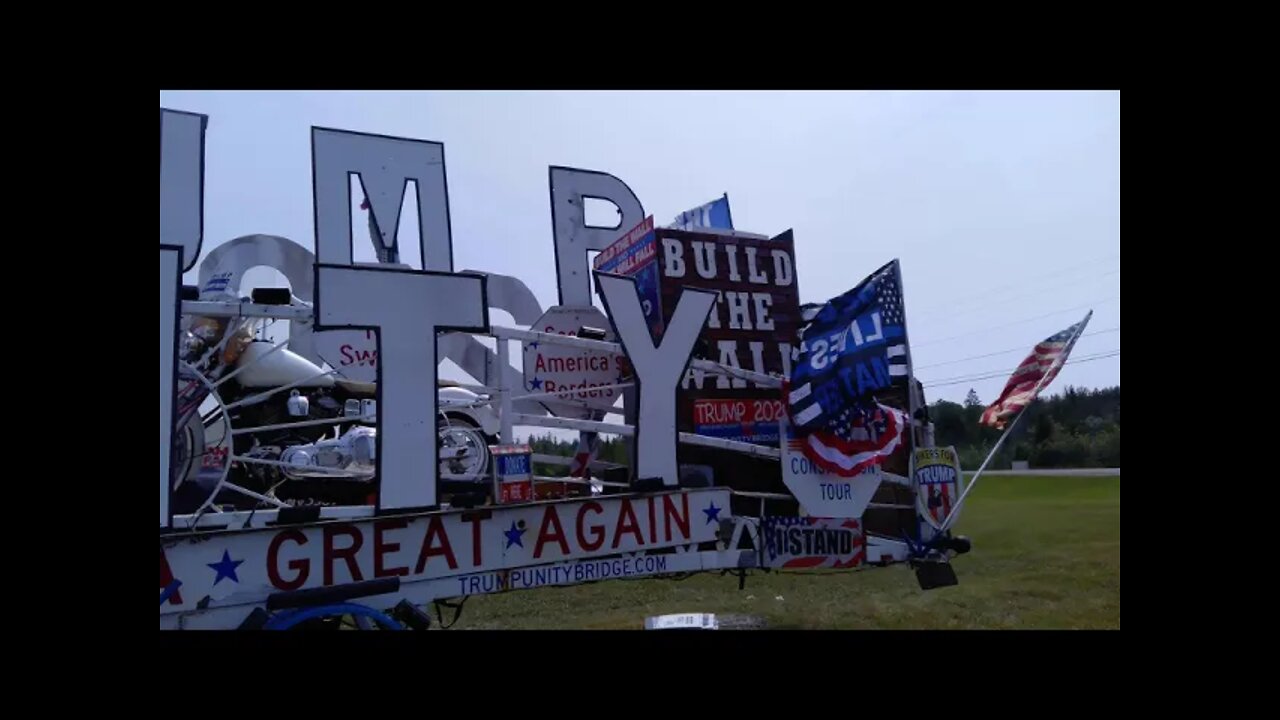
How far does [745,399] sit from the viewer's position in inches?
271

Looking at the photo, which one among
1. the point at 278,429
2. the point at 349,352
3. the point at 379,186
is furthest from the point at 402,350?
the point at 349,352

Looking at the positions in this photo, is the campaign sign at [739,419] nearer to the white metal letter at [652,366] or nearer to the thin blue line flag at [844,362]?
the thin blue line flag at [844,362]

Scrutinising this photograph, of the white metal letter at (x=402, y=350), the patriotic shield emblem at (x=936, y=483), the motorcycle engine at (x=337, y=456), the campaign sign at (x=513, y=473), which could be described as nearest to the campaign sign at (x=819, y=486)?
the patriotic shield emblem at (x=936, y=483)

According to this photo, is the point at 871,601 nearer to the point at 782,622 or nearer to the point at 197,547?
the point at 782,622

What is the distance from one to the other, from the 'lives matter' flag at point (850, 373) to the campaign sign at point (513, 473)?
225cm

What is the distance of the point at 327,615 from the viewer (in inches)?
175

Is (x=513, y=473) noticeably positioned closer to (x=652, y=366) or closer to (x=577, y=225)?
(x=652, y=366)

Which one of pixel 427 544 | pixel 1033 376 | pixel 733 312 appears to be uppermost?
pixel 733 312

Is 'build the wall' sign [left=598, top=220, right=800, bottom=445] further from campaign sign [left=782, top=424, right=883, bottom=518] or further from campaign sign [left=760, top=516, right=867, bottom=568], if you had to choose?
campaign sign [left=760, top=516, right=867, bottom=568]

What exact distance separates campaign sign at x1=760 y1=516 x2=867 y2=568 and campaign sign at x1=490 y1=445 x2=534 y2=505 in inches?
68.7

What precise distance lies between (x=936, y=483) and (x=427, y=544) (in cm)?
432

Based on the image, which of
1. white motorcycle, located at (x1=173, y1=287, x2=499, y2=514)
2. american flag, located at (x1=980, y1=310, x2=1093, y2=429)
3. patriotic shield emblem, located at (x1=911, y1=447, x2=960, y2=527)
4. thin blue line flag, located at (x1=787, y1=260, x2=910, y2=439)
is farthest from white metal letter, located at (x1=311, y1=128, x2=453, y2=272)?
american flag, located at (x1=980, y1=310, x2=1093, y2=429)

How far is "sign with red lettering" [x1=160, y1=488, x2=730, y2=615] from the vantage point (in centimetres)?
421

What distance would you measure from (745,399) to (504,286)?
7.53ft
